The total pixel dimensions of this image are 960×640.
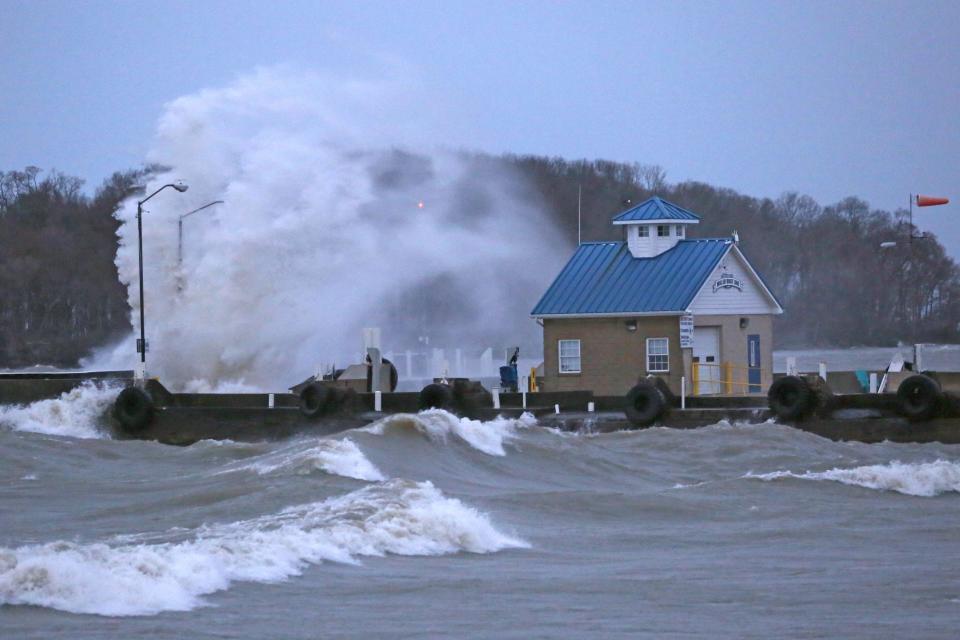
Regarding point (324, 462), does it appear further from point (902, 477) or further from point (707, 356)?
point (707, 356)

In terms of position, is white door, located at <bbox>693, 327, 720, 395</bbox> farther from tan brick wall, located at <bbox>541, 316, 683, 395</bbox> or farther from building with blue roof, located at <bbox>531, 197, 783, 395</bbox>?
tan brick wall, located at <bbox>541, 316, 683, 395</bbox>

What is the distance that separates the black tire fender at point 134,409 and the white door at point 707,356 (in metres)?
11.9

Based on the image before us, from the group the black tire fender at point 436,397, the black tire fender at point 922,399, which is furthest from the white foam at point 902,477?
the black tire fender at point 436,397

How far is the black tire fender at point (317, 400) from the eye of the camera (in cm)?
3098

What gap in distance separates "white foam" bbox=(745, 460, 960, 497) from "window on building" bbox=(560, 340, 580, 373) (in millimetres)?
13149

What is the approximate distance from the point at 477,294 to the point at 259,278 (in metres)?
9.69

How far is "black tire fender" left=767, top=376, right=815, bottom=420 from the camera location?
29.5 meters

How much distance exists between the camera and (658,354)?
35125 mm

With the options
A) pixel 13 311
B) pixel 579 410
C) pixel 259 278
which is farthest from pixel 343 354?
pixel 13 311

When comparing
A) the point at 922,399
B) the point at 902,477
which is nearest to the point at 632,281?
the point at 922,399

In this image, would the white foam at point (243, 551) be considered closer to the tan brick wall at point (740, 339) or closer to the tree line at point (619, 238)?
the tan brick wall at point (740, 339)

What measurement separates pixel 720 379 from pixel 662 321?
1.94 m

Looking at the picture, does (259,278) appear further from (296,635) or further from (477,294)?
(296,635)

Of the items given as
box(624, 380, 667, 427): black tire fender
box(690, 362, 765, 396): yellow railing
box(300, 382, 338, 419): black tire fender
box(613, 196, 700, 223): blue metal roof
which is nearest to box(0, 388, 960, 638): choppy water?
box(624, 380, 667, 427): black tire fender
